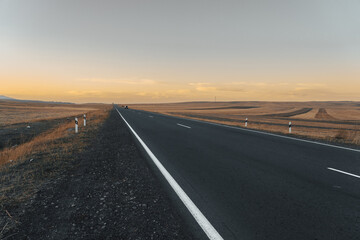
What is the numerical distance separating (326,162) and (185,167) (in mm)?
4261

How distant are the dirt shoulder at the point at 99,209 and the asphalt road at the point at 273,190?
0.68 m

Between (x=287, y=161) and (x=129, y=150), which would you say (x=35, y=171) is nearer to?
(x=129, y=150)

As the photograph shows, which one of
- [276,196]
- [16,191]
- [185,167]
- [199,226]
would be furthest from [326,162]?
[16,191]

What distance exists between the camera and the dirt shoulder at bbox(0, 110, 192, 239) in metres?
2.50

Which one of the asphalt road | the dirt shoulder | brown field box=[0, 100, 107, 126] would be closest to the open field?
brown field box=[0, 100, 107, 126]

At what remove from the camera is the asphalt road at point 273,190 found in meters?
2.58

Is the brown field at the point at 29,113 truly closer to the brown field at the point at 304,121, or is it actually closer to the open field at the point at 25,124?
the open field at the point at 25,124

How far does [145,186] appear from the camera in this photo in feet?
13.1

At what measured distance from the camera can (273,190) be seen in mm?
3717

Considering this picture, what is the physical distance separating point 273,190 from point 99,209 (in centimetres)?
325

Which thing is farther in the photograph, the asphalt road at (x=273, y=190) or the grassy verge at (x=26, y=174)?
the grassy verge at (x=26, y=174)

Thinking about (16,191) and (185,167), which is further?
(185,167)

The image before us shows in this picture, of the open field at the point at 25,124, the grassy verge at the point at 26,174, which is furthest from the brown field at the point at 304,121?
the open field at the point at 25,124

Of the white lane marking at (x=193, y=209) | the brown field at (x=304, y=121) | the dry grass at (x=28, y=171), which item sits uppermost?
the white lane marking at (x=193, y=209)
